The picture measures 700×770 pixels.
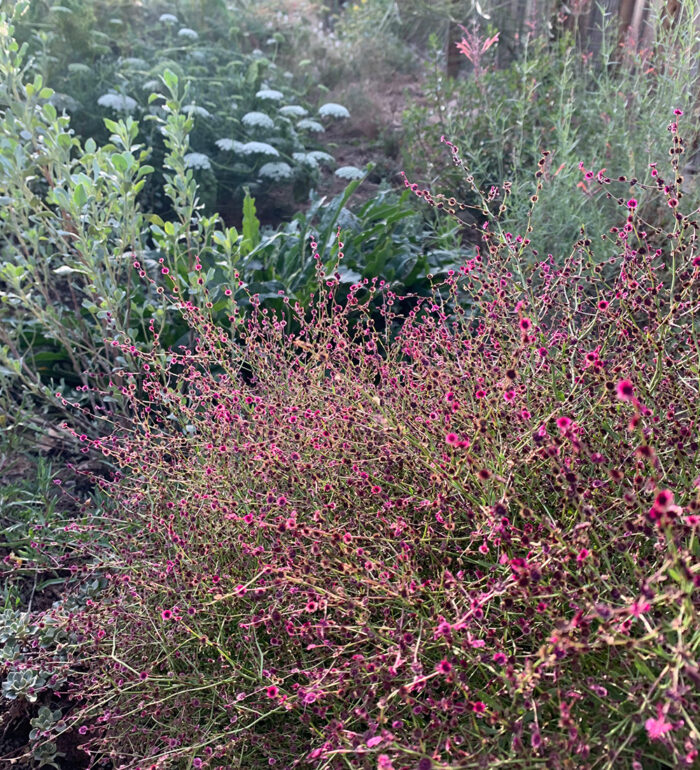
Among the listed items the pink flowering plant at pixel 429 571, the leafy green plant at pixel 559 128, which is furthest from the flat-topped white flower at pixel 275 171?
the pink flowering plant at pixel 429 571

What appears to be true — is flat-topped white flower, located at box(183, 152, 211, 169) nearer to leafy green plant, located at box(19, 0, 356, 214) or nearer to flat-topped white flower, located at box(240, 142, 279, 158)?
leafy green plant, located at box(19, 0, 356, 214)

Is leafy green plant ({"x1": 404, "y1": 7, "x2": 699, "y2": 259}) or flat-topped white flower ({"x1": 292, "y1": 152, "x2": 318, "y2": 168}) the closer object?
leafy green plant ({"x1": 404, "y1": 7, "x2": 699, "y2": 259})

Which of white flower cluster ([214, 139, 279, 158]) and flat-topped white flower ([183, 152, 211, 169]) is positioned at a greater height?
white flower cluster ([214, 139, 279, 158])

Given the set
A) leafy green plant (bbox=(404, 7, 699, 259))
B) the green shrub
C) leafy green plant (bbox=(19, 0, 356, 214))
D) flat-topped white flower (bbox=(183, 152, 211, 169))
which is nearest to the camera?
the green shrub

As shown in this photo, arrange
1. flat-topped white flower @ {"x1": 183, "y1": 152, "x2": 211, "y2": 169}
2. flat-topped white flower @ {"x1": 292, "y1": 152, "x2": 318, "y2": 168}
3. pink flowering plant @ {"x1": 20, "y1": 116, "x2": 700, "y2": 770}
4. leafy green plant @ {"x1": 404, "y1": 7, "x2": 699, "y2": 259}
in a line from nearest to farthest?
pink flowering plant @ {"x1": 20, "y1": 116, "x2": 700, "y2": 770}
leafy green plant @ {"x1": 404, "y1": 7, "x2": 699, "y2": 259}
flat-topped white flower @ {"x1": 183, "y1": 152, "x2": 211, "y2": 169}
flat-topped white flower @ {"x1": 292, "y1": 152, "x2": 318, "y2": 168}

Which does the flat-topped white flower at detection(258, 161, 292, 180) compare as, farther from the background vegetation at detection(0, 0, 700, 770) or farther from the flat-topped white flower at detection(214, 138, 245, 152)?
the background vegetation at detection(0, 0, 700, 770)

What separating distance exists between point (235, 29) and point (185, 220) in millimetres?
5255

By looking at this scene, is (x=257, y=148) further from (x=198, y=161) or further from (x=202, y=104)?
(x=202, y=104)

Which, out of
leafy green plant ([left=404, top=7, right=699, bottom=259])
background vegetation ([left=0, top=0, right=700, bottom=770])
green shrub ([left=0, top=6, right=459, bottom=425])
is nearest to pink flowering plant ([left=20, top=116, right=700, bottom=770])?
background vegetation ([left=0, top=0, right=700, bottom=770])

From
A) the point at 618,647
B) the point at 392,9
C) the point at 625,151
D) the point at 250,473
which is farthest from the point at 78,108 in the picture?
the point at 392,9

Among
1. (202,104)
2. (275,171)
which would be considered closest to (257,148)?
(275,171)

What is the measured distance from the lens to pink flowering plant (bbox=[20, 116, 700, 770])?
4.02 feet

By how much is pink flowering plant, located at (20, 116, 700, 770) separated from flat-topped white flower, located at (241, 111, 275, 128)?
3.66m

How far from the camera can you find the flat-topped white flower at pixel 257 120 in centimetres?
543
